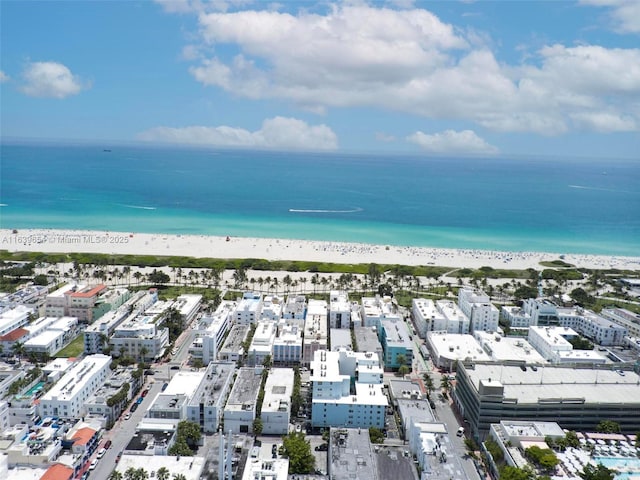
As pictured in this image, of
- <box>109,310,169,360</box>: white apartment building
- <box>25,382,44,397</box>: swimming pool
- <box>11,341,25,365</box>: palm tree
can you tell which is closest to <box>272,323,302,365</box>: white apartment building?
<box>109,310,169,360</box>: white apartment building

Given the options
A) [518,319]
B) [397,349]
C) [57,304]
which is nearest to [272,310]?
[397,349]

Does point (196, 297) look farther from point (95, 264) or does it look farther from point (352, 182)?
point (352, 182)

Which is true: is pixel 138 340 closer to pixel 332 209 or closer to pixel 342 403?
pixel 342 403

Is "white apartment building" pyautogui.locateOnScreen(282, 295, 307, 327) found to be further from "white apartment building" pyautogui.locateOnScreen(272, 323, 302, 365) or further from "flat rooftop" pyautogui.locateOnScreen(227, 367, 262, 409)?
"flat rooftop" pyautogui.locateOnScreen(227, 367, 262, 409)

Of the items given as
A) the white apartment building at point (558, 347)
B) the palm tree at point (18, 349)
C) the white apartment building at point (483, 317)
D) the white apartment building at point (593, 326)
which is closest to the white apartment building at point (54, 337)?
the palm tree at point (18, 349)

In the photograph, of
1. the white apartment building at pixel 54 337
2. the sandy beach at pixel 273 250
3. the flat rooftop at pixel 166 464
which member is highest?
the sandy beach at pixel 273 250

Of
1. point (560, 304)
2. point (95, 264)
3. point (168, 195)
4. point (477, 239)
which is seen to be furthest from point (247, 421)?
point (168, 195)

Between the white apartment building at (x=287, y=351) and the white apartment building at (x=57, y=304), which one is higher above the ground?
the white apartment building at (x=57, y=304)

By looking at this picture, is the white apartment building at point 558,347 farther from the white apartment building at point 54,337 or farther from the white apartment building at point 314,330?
the white apartment building at point 54,337
